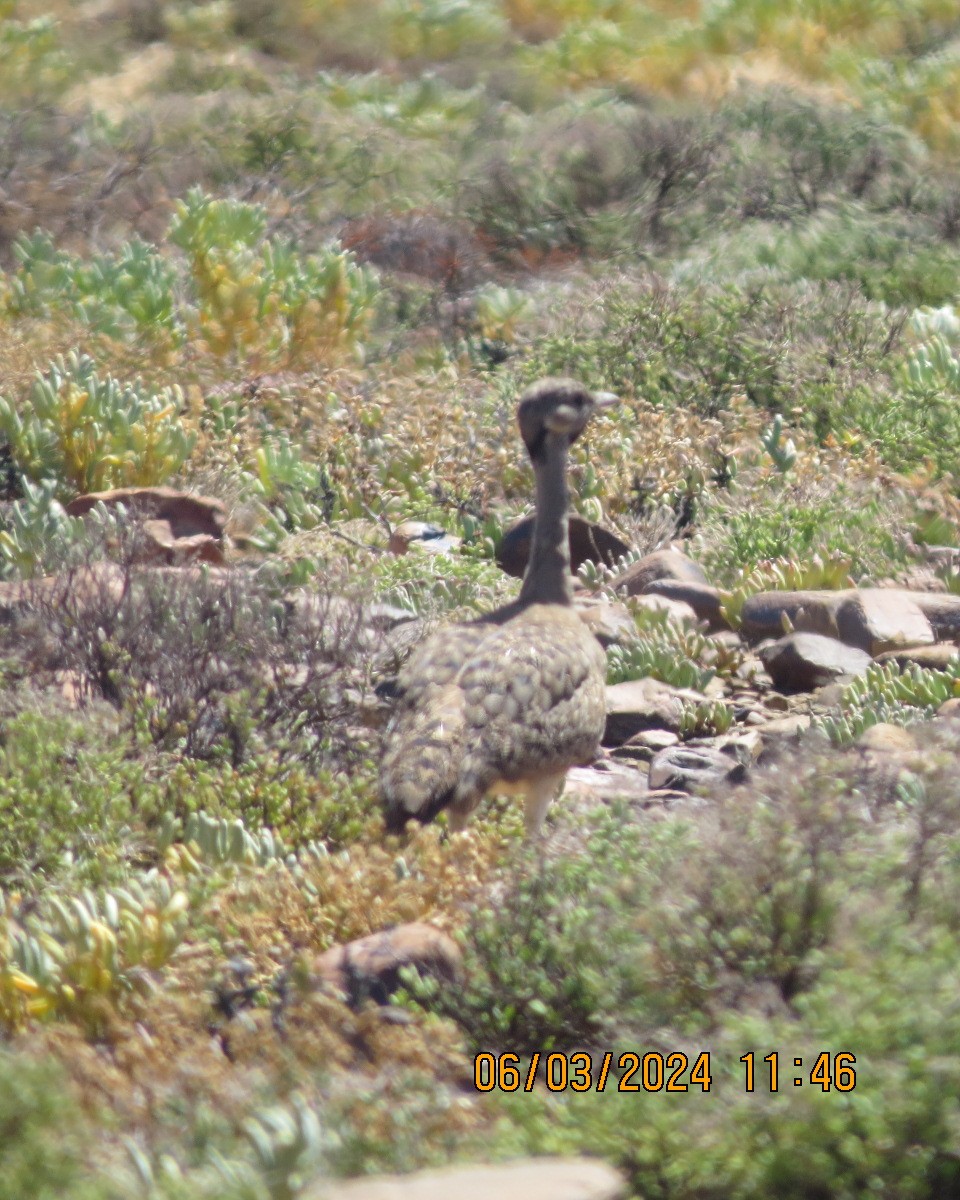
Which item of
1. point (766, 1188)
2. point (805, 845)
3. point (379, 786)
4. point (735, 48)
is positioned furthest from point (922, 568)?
point (735, 48)

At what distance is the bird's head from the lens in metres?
6.82

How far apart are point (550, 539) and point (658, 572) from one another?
95.3 inches

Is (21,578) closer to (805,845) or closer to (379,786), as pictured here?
(379,786)

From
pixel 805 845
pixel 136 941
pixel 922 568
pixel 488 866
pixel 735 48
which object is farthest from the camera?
pixel 735 48

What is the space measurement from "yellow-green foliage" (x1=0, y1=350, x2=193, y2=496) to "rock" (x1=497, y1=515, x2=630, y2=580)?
2.05 meters

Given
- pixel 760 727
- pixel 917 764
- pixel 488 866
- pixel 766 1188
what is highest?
pixel 917 764

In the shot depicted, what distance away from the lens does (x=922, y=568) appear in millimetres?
9055

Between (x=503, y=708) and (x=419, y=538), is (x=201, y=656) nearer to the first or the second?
(x=503, y=708)

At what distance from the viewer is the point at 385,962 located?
4.71 m

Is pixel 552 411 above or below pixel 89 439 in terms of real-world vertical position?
above

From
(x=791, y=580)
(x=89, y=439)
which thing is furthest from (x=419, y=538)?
(x=791, y=580)

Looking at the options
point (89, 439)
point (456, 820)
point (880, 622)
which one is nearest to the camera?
point (456, 820)

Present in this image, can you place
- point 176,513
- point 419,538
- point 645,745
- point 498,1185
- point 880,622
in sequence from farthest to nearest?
1. point 419,538
2. point 176,513
3. point 880,622
4. point 645,745
5. point 498,1185

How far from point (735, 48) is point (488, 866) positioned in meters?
20.4
